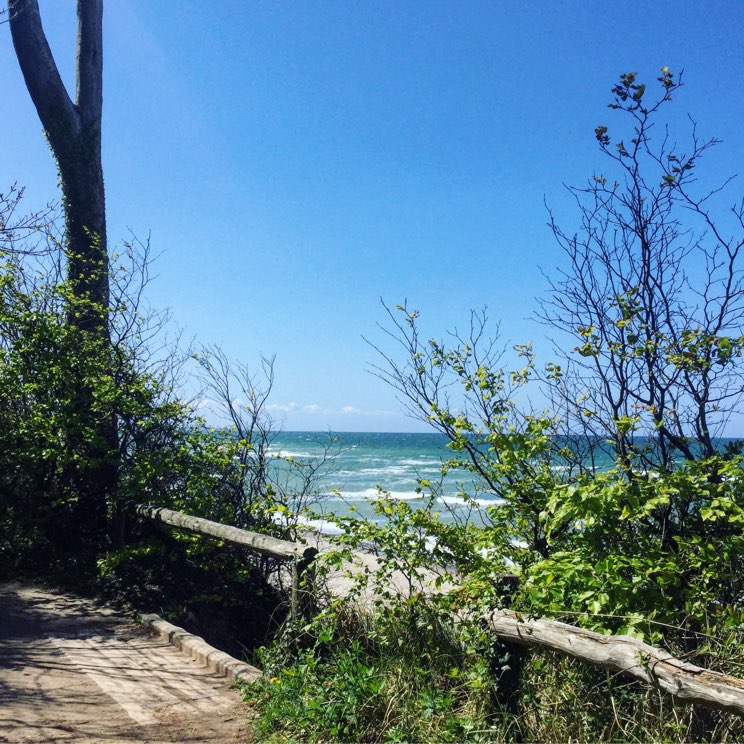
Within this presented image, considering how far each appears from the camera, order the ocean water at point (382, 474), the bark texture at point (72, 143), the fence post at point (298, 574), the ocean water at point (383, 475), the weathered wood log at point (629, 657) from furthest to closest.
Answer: the ocean water at point (383, 475)
the ocean water at point (382, 474)
the bark texture at point (72, 143)
the fence post at point (298, 574)
the weathered wood log at point (629, 657)

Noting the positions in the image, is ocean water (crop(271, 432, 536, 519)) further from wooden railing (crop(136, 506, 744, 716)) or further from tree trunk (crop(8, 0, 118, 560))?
tree trunk (crop(8, 0, 118, 560))

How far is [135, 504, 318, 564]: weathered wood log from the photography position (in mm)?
4961

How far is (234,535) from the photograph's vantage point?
5754 millimetres

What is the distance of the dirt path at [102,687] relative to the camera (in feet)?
13.2

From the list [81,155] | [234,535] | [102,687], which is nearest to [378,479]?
[81,155]

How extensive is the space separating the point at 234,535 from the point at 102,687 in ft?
4.83

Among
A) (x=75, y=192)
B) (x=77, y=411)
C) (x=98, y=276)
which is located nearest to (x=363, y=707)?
(x=77, y=411)

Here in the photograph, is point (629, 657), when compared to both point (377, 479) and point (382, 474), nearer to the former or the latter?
point (377, 479)

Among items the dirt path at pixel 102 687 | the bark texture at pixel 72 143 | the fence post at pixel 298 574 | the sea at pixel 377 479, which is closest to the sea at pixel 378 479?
the sea at pixel 377 479

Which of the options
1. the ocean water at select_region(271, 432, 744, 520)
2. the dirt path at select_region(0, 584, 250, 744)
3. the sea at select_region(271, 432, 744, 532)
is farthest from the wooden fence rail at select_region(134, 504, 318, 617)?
the dirt path at select_region(0, 584, 250, 744)

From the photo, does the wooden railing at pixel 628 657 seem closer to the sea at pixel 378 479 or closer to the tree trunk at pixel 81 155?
the sea at pixel 378 479

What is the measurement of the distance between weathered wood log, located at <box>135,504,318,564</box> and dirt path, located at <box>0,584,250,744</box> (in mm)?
954

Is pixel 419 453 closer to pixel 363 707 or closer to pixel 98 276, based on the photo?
pixel 98 276

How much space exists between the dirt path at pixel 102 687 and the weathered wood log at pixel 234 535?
0.95m
